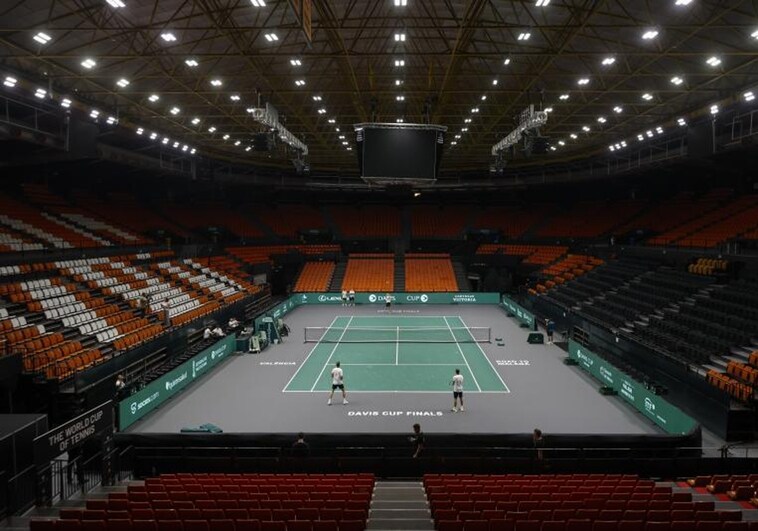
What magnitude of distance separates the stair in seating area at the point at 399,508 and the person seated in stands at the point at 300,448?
6.07ft

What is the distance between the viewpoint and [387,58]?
21.8 m

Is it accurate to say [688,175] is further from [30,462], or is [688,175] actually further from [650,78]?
[30,462]

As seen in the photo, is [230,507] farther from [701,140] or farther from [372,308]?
[372,308]

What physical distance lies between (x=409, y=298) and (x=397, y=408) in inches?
1025

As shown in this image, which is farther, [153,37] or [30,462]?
[153,37]

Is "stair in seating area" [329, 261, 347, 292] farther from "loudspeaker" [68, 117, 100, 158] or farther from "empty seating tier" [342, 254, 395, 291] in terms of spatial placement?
"loudspeaker" [68, 117, 100, 158]

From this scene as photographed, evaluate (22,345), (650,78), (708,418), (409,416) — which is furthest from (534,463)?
(650,78)

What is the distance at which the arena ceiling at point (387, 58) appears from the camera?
16.7 metres

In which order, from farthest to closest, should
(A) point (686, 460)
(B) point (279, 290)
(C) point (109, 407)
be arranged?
(B) point (279, 290)
(A) point (686, 460)
(C) point (109, 407)

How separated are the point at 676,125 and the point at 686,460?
23.9m

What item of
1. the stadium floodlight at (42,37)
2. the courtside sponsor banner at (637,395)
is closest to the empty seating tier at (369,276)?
the courtside sponsor banner at (637,395)

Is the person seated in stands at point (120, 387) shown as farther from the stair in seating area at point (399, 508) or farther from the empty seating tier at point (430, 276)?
the empty seating tier at point (430, 276)

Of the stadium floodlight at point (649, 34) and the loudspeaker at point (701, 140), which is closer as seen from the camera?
the stadium floodlight at point (649, 34)

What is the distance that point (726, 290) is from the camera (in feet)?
77.1
